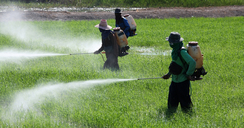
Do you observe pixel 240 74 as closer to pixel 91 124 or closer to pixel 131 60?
pixel 131 60

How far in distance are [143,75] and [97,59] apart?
2510 mm

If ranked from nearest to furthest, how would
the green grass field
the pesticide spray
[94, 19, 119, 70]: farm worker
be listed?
1. the green grass field
2. [94, 19, 119, 70]: farm worker
3. the pesticide spray

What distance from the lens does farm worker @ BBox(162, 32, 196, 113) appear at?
180 inches

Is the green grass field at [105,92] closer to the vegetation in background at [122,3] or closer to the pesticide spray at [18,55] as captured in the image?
the pesticide spray at [18,55]

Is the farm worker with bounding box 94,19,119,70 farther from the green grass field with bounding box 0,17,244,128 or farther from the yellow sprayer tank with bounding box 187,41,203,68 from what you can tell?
the yellow sprayer tank with bounding box 187,41,203,68

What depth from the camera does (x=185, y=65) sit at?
4.75 meters

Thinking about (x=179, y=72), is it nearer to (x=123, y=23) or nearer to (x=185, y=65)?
(x=185, y=65)

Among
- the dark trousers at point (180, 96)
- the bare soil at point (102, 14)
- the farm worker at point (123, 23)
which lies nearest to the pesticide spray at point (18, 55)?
the farm worker at point (123, 23)

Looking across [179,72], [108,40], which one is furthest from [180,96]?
[108,40]

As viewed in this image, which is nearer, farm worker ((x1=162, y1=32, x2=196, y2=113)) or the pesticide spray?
farm worker ((x1=162, y1=32, x2=196, y2=113))

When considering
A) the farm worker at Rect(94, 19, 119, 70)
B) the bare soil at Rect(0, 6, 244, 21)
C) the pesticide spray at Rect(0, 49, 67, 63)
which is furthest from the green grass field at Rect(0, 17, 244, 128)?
the bare soil at Rect(0, 6, 244, 21)

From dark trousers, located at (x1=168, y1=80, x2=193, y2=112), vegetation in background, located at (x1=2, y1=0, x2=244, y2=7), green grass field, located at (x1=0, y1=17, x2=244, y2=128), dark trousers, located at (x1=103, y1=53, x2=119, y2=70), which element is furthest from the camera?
vegetation in background, located at (x1=2, y1=0, x2=244, y2=7)

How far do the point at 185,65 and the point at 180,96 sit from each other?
22.3 inches

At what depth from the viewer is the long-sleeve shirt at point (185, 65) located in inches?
177
